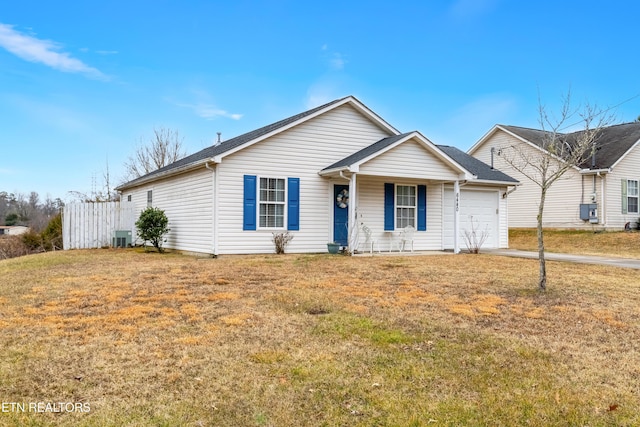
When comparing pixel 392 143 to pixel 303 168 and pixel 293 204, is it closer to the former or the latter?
pixel 303 168

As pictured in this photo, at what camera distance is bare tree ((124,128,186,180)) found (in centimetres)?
3469

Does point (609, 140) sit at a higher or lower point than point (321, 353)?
higher

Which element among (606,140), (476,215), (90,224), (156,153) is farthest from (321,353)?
(156,153)

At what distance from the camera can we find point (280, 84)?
19297mm

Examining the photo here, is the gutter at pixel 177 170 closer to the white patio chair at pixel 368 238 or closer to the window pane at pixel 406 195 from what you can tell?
the white patio chair at pixel 368 238

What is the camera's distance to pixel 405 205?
50.5ft

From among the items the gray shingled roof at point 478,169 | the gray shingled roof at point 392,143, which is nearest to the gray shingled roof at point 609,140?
the gray shingled roof at point 478,169

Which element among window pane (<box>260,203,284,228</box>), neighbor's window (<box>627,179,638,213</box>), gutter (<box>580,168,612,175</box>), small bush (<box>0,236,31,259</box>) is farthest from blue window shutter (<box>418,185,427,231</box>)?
small bush (<box>0,236,31,259</box>)

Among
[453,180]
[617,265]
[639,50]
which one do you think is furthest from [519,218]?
[617,265]

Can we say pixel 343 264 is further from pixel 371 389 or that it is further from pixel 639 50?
pixel 639 50

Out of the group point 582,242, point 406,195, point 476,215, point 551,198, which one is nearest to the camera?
point 406,195

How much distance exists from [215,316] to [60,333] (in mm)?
1639

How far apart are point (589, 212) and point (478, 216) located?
7.49 m

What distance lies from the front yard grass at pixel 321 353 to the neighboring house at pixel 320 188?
518 centimetres
